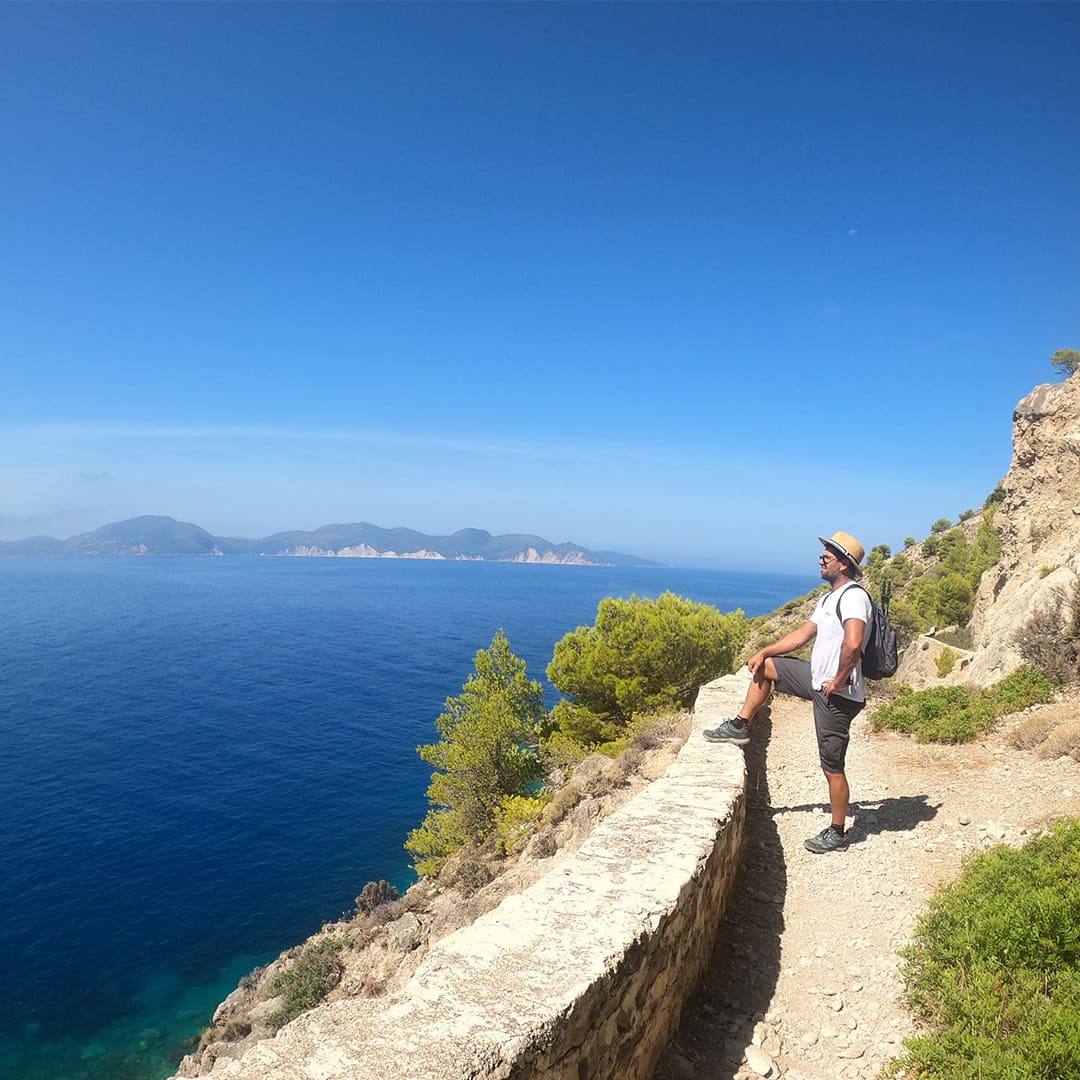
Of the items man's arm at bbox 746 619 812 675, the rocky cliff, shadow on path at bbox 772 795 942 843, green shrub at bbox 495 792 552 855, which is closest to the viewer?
man's arm at bbox 746 619 812 675

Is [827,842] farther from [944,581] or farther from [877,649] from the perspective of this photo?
[944,581]

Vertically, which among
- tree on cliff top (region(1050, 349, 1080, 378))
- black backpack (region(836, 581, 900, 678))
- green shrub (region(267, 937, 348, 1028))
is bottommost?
green shrub (region(267, 937, 348, 1028))

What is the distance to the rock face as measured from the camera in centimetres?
1877

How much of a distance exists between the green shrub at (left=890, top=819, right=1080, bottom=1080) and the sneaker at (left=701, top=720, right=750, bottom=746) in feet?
6.93

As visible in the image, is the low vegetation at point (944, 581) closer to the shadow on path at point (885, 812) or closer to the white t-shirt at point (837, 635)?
the shadow on path at point (885, 812)

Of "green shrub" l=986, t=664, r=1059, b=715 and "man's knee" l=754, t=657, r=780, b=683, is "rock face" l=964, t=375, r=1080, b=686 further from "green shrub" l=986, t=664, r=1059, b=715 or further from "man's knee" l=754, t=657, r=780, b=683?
"man's knee" l=754, t=657, r=780, b=683

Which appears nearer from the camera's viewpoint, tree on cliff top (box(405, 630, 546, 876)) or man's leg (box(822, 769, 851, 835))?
man's leg (box(822, 769, 851, 835))

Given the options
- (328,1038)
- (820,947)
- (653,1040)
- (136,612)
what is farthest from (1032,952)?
(136,612)

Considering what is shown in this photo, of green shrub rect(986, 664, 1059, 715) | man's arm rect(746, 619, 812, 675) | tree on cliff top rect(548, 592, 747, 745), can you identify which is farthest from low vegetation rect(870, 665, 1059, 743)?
tree on cliff top rect(548, 592, 747, 745)

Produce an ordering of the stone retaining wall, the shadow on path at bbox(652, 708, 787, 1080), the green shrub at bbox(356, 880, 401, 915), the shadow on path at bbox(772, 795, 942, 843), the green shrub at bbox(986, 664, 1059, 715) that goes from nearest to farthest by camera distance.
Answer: the stone retaining wall, the shadow on path at bbox(652, 708, 787, 1080), the shadow on path at bbox(772, 795, 942, 843), the green shrub at bbox(986, 664, 1059, 715), the green shrub at bbox(356, 880, 401, 915)

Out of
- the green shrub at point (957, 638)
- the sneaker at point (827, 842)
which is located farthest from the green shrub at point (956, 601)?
the sneaker at point (827, 842)

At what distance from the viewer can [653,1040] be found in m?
3.53

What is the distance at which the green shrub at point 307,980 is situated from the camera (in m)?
16.7

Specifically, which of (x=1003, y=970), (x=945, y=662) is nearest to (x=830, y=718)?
(x=1003, y=970)
